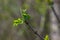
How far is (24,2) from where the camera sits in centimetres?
425

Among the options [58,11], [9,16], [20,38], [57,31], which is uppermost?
[58,11]

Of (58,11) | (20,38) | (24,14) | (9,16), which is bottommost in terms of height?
(20,38)

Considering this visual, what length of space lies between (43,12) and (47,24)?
0.40 m

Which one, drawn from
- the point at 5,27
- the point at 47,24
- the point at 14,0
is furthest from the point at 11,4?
the point at 47,24

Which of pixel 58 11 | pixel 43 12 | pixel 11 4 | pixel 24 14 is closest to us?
pixel 24 14

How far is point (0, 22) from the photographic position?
4324 millimetres

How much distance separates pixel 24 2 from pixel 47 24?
1.74ft

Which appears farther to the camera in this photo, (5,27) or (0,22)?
(0,22)

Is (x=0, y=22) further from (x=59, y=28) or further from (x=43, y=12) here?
(x=59, y=28)

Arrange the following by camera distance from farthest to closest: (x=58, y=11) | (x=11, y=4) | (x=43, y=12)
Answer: (x=11, y=4) < (x=43, y=12) < (x=58, y=11)

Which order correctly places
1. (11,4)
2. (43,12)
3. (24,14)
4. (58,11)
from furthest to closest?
(11,4), (43,12), (58,11), (24,14)

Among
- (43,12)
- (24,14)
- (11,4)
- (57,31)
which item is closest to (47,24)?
(43,12)

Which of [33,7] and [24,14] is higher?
[24,14]

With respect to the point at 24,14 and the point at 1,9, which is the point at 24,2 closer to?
the point at 1,9
